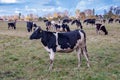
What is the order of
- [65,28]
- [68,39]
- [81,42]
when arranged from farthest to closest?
[65,28] → [81,42] → [68,39]

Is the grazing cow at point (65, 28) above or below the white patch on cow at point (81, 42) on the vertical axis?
below

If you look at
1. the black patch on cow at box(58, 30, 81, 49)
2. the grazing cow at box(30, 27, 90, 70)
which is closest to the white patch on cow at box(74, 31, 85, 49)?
the grazing cow at box(30, 27, 90, 70)

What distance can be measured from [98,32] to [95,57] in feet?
58.7

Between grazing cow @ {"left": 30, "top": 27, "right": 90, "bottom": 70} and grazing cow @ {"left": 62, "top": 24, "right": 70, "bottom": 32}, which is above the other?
grazing cow @ {"left": 30, "top": 27, "right": 90, "bottom": 70}

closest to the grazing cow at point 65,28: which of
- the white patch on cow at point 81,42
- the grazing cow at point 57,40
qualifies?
the white patch on cow at point 81,42

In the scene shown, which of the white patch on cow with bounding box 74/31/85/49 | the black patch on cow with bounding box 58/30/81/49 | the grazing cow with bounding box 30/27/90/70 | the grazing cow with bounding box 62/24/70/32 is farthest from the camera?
the grazing cow with bounding box 62/24/70/32

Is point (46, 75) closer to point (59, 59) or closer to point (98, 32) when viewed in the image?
point (59, 59)

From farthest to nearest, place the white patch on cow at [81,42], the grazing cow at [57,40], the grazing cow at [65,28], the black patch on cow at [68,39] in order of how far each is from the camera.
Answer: the grazing cow at [65,28], the white patch on cow at [81,42], the black patch on cow at [68,39], the grazing cow at [57,40]

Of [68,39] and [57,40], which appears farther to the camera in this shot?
[68,39]

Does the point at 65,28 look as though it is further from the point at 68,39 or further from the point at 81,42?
the point at 68,39

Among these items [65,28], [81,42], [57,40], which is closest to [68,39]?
[57,40]

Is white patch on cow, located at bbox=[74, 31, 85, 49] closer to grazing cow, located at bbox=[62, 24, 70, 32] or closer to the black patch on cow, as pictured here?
the black patch on cow

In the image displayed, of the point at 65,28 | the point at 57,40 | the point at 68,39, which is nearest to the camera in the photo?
the point at 57,40

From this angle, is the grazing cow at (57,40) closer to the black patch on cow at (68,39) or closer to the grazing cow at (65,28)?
the black patch on cow at (68,39)
